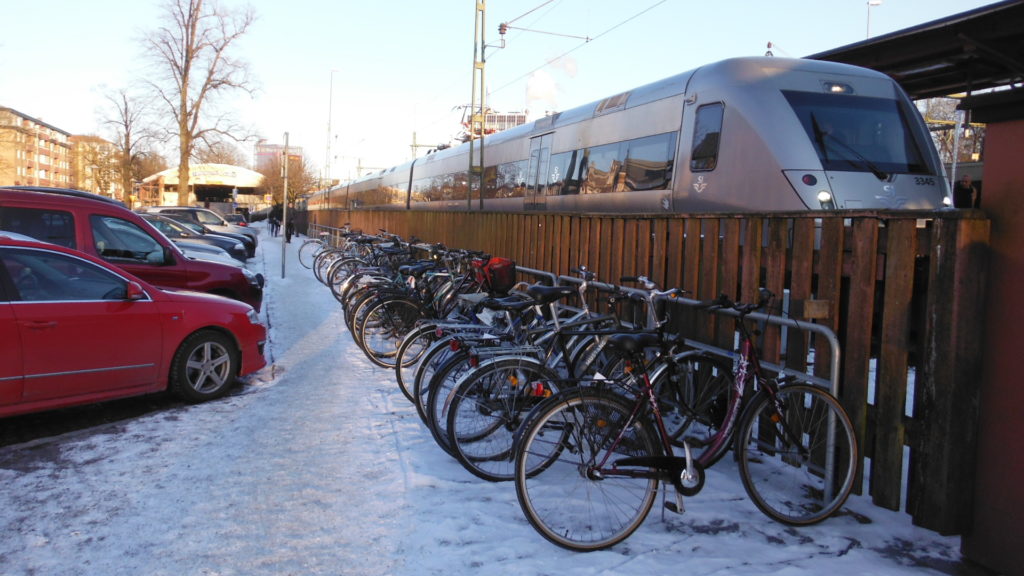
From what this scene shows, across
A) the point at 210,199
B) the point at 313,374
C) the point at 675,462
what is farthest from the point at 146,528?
the point at 210,199

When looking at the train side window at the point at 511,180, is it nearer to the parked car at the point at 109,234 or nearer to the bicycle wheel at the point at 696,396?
the parked car at the point at 109,234

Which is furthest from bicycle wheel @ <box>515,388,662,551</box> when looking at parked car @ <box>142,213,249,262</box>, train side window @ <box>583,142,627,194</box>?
parked car @ <box>142,213,249,262</box>

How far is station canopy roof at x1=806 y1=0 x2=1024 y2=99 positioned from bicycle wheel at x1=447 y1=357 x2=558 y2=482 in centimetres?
771

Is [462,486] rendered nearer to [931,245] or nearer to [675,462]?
[675,462]

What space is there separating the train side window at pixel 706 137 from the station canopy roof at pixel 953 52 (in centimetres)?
326

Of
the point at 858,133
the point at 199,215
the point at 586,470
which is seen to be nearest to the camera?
the point at 586,470

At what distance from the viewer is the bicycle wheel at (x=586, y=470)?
364 centimetres

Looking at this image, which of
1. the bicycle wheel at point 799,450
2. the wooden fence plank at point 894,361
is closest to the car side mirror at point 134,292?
the bicycle wheel at point 799,450

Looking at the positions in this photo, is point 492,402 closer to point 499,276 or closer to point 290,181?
point 499,276

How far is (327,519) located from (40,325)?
2864mm

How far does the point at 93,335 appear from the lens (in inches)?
225

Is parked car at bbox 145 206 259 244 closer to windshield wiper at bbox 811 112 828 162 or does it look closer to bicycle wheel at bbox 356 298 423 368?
bicycle wheel at bbox 356 298 423 368

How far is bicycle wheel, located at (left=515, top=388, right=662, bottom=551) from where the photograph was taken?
11.9ft

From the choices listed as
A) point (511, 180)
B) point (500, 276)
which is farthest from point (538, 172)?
point (500, 276)
